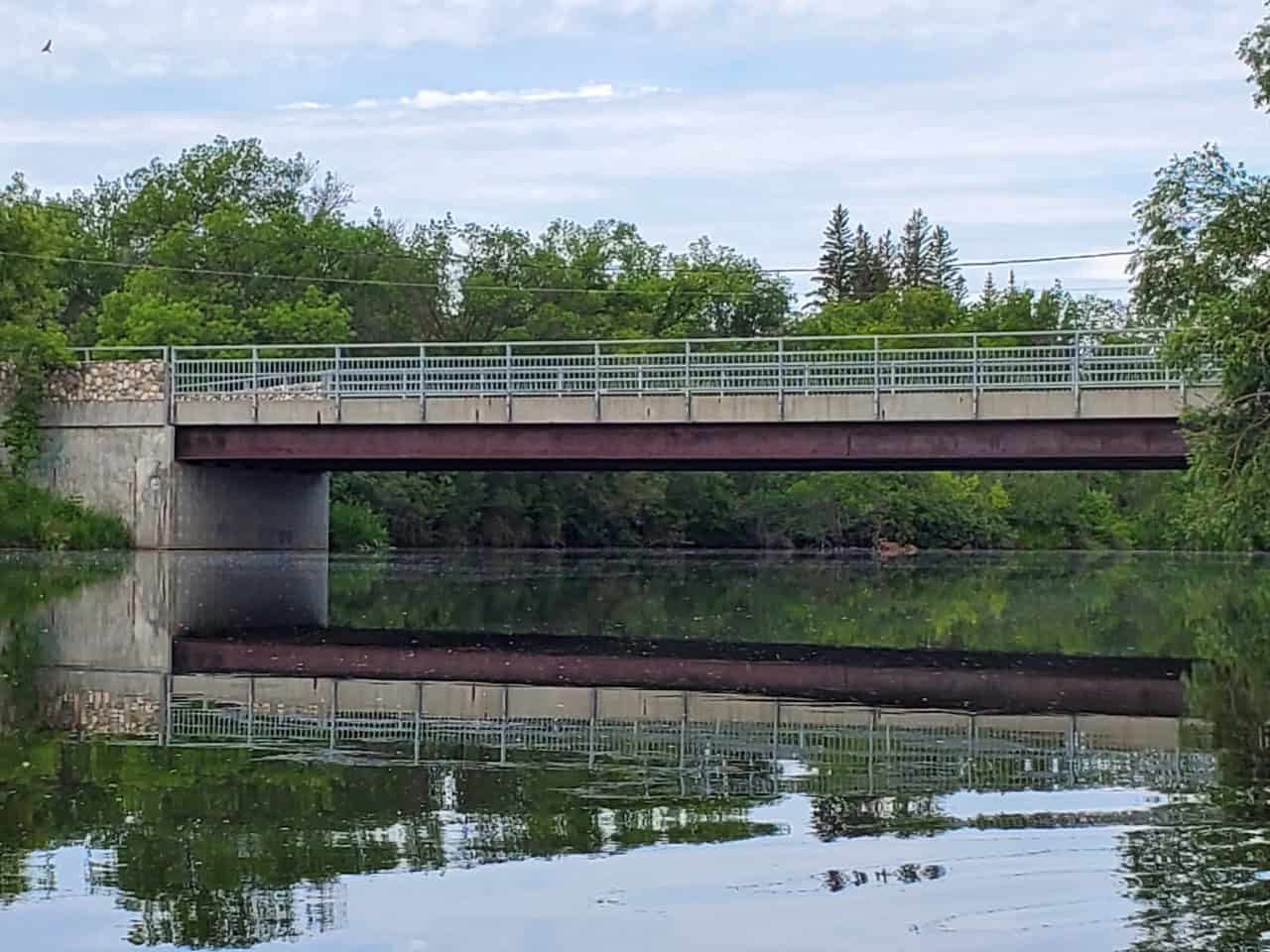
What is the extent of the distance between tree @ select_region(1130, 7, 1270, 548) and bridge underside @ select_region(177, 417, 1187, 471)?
15.4m

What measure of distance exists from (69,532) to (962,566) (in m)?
29.9

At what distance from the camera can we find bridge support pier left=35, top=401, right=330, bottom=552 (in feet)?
178

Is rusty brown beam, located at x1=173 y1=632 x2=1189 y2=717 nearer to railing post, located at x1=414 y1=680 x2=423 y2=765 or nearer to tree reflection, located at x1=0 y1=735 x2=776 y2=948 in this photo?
railing post, located at x1=414 y1=680 x2=423 y2=765

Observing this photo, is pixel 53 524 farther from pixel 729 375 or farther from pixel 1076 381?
pixel 1076 381

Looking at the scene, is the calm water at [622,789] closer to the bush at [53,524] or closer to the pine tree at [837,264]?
the bush at [53,524]

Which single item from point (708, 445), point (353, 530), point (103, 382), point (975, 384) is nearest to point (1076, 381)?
point (975, 384)

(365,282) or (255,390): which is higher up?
(365,282)

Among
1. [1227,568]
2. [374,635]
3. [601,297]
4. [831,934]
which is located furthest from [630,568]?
[831,934]

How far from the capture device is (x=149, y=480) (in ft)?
179

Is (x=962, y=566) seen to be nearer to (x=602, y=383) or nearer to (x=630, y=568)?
(x=630, y=568)

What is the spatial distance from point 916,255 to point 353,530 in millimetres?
91710

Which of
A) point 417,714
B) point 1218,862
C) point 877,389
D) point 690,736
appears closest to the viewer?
point 1218,862

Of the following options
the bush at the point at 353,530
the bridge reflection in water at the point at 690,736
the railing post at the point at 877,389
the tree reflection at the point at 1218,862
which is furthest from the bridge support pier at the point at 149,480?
the tree reflection at the point at 1218,862

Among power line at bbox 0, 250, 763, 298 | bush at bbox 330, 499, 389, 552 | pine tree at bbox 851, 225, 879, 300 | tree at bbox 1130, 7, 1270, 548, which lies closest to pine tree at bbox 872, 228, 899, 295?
pine tree at bbox 851, 225, 879, 300
